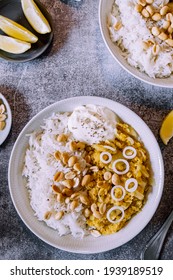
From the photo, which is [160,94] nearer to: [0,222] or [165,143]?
[165,143]

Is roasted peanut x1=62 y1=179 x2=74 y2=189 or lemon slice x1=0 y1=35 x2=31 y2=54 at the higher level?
lemon slice x1=0 y1=35 x2=31 y2=54

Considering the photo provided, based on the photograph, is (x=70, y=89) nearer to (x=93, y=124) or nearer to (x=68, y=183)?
(x=93, y=124)

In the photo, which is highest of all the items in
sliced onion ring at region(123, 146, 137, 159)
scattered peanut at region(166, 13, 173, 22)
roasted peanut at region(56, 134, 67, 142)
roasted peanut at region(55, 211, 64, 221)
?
scattered peanut at region(166, 13, 173, 22)

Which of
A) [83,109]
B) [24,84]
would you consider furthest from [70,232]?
[24,84]

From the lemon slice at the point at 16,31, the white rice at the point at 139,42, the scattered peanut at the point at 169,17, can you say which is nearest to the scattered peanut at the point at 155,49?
the white rice at the point at 139,42

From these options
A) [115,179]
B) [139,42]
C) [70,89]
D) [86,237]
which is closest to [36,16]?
[70,89]

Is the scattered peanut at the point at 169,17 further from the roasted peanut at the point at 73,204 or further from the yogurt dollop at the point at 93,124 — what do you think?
the roasted peanut at the point at 73,204

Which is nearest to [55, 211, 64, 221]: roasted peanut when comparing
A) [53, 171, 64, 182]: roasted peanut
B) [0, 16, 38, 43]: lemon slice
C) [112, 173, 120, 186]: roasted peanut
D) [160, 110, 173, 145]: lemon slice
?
[53, 171, 64, 182]: roasted peanut

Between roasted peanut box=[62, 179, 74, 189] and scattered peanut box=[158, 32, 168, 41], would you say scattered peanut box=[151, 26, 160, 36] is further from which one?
roasted peanut box=[62, 179, 74, 189]
